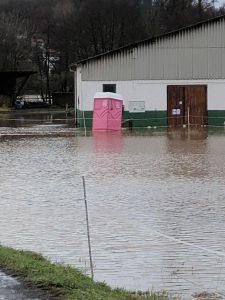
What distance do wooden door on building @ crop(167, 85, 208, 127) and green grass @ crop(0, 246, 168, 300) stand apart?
114ft

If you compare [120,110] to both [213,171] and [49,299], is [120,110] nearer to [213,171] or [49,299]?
[213,171]

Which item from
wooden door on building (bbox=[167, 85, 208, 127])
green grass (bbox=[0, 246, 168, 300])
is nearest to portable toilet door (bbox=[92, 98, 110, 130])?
wooden door on building (bbox=[167, 85, 208, 127])

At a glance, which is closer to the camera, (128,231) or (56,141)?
(128,231)

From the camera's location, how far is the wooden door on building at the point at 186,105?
41.9 meters

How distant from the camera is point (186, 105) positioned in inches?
1647

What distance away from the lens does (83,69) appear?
41938 millimetres

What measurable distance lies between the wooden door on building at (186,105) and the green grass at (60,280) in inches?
1365

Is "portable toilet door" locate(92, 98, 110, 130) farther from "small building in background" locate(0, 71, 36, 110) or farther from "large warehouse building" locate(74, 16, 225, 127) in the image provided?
"small building in background" locate(0, 71, 36, 110)

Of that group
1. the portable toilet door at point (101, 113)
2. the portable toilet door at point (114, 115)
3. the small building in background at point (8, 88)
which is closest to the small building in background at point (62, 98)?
the small building in background at point (8, 88)

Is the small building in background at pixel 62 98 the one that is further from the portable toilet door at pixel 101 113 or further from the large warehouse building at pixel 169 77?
the portable toilet door at pixel 101 113

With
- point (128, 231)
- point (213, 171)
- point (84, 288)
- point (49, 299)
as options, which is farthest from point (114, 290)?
point (213, 171)

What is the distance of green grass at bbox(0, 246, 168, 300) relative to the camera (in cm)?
591

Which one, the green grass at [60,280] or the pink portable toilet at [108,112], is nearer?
the green grass at [60,280]

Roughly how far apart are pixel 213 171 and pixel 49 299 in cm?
1280
